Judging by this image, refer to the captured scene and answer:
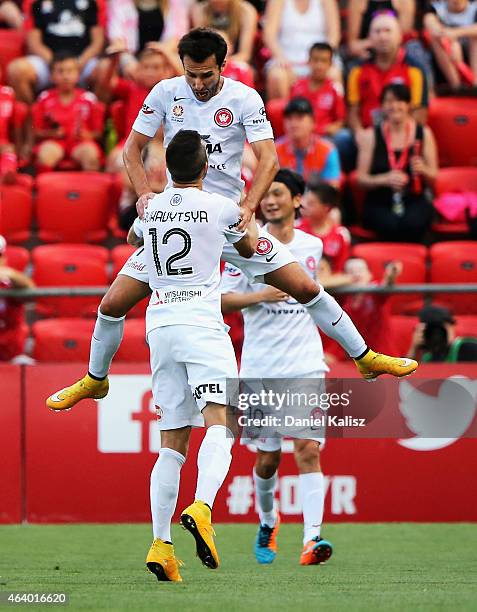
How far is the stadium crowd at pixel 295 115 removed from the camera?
13195mm

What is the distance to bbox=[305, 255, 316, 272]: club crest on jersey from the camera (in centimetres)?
944

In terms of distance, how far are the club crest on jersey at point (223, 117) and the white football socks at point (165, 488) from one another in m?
1.95

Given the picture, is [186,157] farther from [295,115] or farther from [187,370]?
[295,115]

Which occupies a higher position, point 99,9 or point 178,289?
point 99,9

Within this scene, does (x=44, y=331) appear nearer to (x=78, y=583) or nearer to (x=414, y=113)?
(x=78, y=583)

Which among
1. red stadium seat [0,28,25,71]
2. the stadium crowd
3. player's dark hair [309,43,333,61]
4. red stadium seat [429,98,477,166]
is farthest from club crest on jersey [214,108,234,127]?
red stadium seat [0,28,25,71]

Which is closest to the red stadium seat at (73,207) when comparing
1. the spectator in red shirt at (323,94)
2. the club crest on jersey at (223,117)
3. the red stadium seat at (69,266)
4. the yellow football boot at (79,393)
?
the red stadium seat at (69,266)

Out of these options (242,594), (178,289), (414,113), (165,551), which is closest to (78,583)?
(165,551)

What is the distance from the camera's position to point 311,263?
9.47 metres

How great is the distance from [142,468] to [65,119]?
463 centimetres

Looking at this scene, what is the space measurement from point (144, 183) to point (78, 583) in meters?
2.30

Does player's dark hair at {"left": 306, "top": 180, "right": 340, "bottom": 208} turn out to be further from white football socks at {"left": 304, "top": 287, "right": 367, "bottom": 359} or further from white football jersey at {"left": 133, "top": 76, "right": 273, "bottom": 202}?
white football jersey at {"left": 133, "top": 76, "right": 273, "bottom": 202}

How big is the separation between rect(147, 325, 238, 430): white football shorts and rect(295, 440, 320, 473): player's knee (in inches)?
77.3

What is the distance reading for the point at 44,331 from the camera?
11422 millimetres
